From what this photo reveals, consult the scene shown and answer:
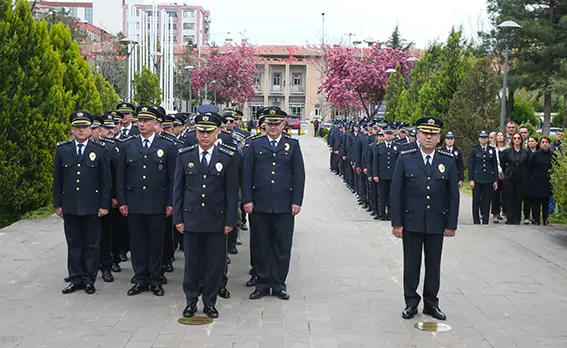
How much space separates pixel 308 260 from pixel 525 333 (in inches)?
153

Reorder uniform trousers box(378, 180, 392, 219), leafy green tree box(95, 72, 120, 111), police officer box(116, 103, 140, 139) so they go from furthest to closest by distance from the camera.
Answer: leafy green tree box(95, 72, 120, 111) → uniform trousers box(378, 180, 392, 219) → police officer box(116, 103, 140, 139)

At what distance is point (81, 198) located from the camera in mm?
8195

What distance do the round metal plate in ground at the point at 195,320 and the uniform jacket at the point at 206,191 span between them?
35.0 inches

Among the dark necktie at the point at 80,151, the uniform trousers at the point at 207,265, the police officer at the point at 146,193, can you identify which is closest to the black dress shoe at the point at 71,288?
the police officer at the point at 146,193

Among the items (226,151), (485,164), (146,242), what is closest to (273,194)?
(226,151)

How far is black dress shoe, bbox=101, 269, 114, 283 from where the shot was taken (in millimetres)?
8820

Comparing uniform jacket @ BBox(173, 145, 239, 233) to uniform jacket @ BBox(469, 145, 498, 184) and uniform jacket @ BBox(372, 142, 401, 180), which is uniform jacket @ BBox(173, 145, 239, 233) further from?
uniform jacket @ BBox(469, 145, 498, 184)

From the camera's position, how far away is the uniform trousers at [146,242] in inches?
322

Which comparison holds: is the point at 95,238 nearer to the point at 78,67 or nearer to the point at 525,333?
the point at 525,333

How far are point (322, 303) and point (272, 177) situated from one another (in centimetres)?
154

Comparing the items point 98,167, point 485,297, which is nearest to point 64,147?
point 98,167

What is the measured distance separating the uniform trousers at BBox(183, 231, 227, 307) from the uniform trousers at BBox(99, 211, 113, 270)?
1.88 metres

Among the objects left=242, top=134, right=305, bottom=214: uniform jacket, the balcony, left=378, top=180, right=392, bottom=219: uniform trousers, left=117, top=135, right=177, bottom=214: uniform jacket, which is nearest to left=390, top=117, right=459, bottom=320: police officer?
left=242, top=134, right=305, bottom=214: uniform jacket

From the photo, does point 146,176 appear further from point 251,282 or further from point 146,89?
point 146,89
